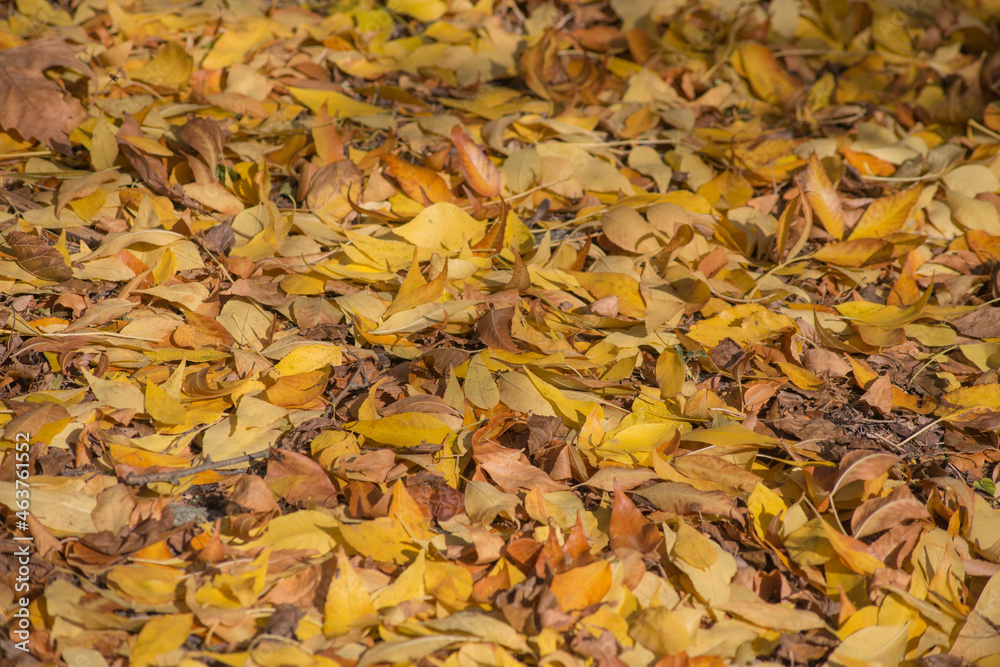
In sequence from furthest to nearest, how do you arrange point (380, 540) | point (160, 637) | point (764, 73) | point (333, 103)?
point (764, 73) → point (333, 103) → point (380, 540) → point (160, 637)

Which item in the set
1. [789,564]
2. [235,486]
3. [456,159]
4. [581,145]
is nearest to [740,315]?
[789,564]

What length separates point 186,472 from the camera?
104 centimetres

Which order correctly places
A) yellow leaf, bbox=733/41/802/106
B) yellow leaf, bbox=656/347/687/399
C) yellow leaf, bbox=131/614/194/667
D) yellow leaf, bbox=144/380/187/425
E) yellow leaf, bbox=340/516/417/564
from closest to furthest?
yellow leaf, bbox=131/614/194/667, yellow leaf, bbox=340/516/417/564, yellow leaf, bbox=144/380/187/425, yellow leaf, bbox=656/347/687/399, yellow leaf, bbox=733/41/802/106

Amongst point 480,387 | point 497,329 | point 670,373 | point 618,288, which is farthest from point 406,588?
point 618,288

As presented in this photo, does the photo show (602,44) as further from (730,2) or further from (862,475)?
(862,475)

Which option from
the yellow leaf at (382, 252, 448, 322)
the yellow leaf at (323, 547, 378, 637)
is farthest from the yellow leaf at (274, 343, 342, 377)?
the yellow leaf at (323, 547, 378, 637)

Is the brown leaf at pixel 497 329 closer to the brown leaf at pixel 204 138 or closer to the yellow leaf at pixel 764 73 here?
the brown leaf at pixel 204 138

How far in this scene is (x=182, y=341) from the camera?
120cm

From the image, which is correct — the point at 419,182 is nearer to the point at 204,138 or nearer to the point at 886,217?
the point at 204,138

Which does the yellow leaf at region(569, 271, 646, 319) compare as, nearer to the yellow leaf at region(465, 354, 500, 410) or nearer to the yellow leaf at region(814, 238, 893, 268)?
the yellow leaf at region(465, 354, 500, 410)

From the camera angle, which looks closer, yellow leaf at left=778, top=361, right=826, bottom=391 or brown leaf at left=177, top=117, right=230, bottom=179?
yellow leaf at left=778, top=361, right=826, bottom=391

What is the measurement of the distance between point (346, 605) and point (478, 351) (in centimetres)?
47

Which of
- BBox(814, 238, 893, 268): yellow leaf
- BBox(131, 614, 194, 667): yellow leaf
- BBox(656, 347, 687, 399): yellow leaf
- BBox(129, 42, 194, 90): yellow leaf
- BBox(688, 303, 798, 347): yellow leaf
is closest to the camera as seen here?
BBox(131, 614, 194, 667): yellow leaf

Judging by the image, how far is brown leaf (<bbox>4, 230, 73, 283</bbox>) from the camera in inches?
48.4
